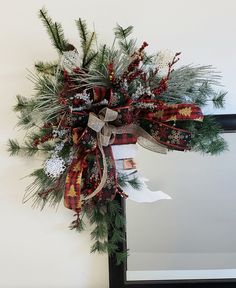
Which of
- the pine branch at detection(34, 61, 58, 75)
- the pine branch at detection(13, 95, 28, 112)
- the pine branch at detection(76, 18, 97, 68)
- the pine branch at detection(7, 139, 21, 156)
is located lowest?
the pine branch at detection(7, 139, 21, 156)

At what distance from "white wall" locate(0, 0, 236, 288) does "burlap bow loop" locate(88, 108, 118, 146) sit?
26 centimetres

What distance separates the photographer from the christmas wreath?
0.81m

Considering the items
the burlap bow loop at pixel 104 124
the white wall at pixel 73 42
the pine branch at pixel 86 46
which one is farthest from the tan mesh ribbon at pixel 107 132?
the white wall at pixel 73 42

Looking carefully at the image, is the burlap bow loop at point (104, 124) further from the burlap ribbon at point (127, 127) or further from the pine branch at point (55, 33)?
the pine branch at point (55, 33)

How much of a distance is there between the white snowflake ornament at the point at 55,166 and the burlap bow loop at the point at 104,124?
114 millimetres

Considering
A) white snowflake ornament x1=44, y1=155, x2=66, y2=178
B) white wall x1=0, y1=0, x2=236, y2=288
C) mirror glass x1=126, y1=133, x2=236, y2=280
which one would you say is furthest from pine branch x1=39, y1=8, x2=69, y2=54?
mirror glass x1=126, y1=133, x2=236, y2=280

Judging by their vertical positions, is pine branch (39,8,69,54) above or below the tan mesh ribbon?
above

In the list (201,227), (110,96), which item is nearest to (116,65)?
(110,96)

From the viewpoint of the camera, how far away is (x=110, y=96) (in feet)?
2.65

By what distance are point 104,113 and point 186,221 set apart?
409mm

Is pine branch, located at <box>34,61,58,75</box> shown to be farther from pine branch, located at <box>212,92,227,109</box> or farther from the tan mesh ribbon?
pine branch, located at <box>212,92,227,109</box>

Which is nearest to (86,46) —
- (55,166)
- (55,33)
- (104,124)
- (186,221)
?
(55,33)

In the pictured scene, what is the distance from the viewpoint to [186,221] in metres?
0.98

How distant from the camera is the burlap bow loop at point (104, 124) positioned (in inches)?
31.5
